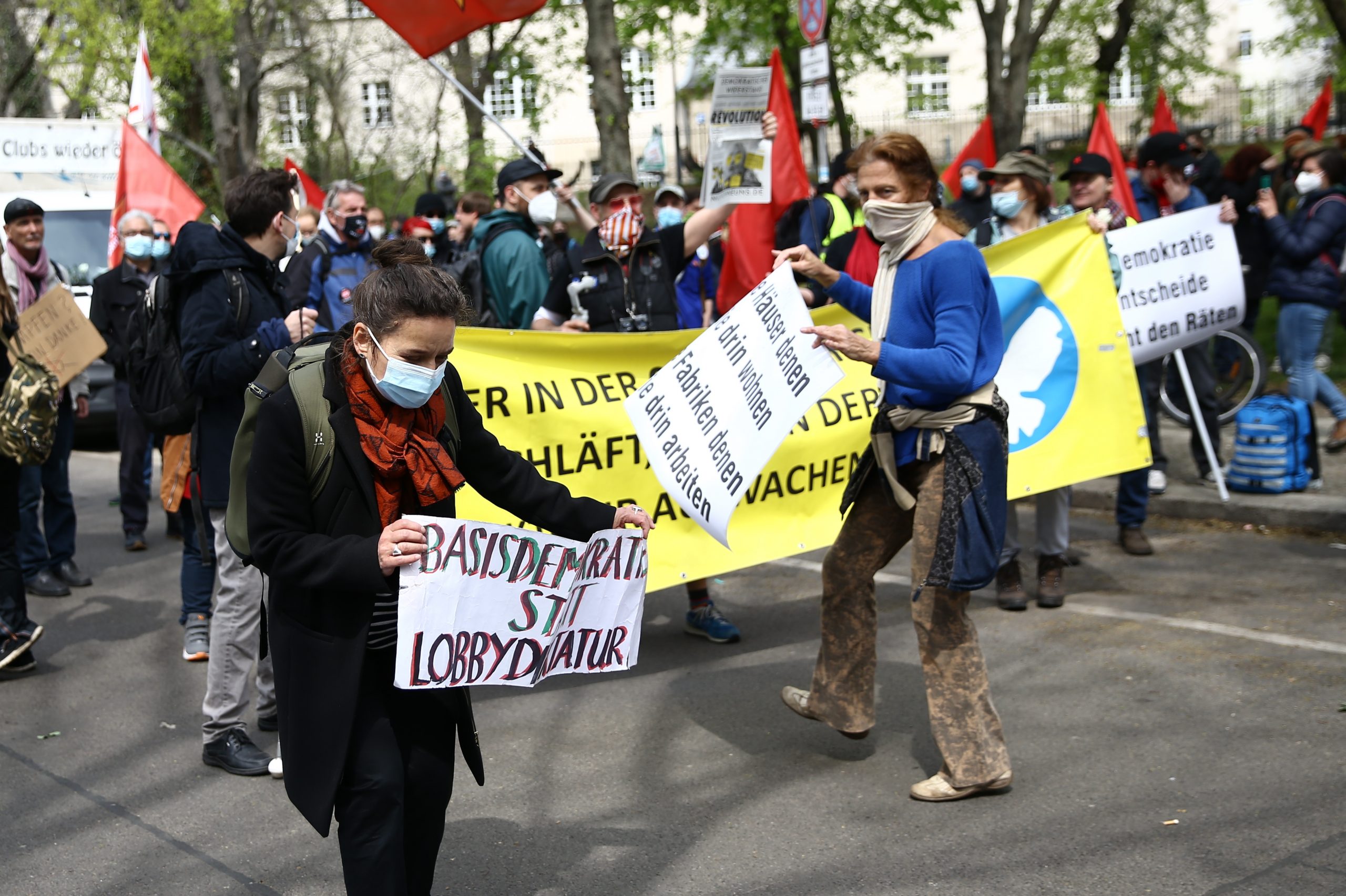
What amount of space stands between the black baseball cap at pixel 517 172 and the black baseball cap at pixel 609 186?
65 centimetres


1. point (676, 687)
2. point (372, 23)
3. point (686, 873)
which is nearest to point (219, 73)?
point (372, 23)

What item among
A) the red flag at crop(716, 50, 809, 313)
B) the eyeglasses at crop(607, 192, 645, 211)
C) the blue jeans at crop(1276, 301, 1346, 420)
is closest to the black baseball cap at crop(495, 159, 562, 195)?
the eyeglasses at crop(607, 192, 645, 211)

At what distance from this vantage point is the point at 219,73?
22703 millimetres

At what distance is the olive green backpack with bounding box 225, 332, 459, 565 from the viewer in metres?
3.00

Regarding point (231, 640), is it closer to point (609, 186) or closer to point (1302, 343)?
point (609, 186)

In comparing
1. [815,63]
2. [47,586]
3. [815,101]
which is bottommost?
[47,586]

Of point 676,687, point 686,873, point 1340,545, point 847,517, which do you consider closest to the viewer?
point 686,873

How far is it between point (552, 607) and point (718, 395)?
1.30 meters

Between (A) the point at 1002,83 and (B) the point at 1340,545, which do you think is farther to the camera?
(A) the point at 1002,83

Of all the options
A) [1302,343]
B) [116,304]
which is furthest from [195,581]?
[1302,343]

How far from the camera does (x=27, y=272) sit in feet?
28.3

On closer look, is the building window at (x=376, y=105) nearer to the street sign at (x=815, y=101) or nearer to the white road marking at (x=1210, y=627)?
the street sign at (x=815, y=101)

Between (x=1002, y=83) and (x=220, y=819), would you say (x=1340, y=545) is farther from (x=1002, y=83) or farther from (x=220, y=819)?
(x=1002, y=83)

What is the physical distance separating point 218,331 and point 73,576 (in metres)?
4.01
